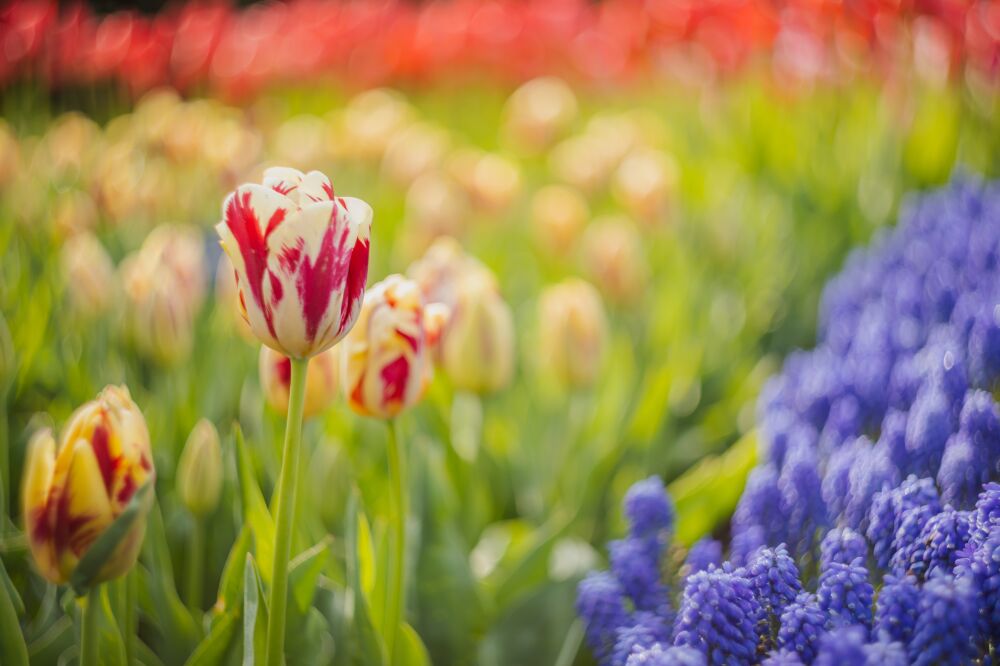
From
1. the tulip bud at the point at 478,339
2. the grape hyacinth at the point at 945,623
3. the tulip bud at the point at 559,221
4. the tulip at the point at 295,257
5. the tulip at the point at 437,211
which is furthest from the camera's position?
the tulip bud at the point at 559,221

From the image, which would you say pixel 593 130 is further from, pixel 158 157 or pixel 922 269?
pixel 922 269

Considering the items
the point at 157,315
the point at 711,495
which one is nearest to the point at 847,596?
the point at 711,495

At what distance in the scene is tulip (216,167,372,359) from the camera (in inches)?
29.2

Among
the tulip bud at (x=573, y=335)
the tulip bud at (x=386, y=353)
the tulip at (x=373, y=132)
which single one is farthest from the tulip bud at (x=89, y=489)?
the tulip at (x=373, y=132)

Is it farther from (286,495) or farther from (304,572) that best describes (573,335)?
(286,495)

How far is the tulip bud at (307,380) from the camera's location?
1112 millimetres

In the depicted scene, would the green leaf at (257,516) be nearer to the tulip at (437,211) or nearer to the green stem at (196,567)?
the green stem at (196,567)

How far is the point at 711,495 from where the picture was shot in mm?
1400

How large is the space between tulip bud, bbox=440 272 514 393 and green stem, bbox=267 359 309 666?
0.53 meters

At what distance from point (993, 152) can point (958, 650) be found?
2.34 m

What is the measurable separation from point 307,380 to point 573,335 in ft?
1.74

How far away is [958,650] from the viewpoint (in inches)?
24.4

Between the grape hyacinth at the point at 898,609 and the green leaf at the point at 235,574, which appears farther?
the green leaf at the point at 235,574

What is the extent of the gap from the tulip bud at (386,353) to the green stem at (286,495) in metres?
0.17
